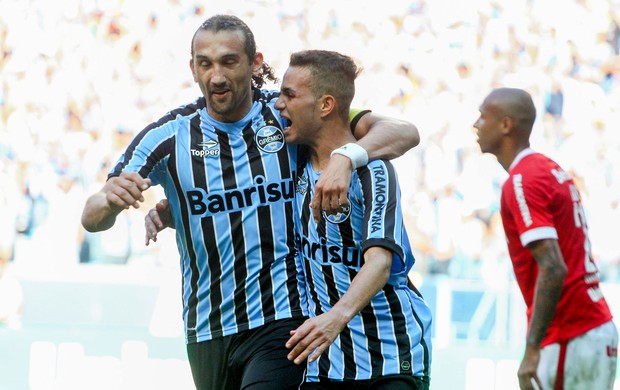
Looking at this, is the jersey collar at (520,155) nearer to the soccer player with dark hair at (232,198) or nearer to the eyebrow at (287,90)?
the soccer player with dark hair at (232,198)

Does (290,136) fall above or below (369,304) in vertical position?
above

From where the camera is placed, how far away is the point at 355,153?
3117mm

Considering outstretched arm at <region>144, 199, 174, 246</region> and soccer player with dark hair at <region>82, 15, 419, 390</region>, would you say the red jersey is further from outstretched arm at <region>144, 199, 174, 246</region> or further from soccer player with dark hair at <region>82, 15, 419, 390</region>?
outstretched arm at <region>144, 199, 174, 246</region>

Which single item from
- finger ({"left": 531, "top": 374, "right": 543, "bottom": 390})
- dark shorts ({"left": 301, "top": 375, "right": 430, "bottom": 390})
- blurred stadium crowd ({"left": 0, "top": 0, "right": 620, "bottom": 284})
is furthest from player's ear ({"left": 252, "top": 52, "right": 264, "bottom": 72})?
blurred stadium crowd ({"left": 0, "top": 0, "right": 620, "bottom": 284})

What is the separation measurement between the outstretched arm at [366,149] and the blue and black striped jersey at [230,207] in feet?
0.97

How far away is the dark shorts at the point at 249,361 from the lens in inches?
127

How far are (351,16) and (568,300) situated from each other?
24.1ft

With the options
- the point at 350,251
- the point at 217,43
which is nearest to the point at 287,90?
the point at 217,43

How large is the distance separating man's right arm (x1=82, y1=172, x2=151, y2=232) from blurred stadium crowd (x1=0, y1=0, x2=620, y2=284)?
585 centimetres

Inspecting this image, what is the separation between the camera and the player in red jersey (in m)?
3.24

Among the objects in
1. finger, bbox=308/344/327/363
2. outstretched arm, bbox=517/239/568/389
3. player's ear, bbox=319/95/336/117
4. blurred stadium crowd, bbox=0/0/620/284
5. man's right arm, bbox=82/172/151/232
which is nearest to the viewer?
finger, bbox=308/344/327/363

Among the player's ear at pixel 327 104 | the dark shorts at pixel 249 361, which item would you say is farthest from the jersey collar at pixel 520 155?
the dark shorts at pixel 249 361

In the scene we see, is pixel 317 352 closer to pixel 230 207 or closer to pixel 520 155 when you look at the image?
pixel 230 207

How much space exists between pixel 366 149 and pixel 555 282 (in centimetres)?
74
